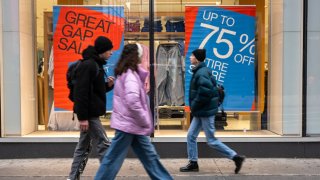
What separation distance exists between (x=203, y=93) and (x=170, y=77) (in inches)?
82.4

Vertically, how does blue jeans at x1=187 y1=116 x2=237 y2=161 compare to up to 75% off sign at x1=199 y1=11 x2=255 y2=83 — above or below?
below

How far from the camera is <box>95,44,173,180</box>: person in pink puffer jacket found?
505 centimetres

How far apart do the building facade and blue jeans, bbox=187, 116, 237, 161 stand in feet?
2.86

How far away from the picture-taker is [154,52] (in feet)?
27.0

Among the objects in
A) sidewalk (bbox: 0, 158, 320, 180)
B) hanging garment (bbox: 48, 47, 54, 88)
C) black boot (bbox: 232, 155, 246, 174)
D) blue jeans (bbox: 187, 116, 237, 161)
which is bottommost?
sidewalk (bbox: 0, 158, 320, 180)

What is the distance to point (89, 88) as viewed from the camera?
5488 millimetres

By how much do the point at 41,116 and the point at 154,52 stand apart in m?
2.32

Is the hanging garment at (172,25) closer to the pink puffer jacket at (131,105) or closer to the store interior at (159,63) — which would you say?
the store interior at (159,63)

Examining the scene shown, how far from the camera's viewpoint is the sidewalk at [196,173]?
6668mm

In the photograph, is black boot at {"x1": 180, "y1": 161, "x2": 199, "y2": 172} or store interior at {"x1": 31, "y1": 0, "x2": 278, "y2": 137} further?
store interior at {"x1": 31, "y1": 0, "x2": 278, "y2": 137}

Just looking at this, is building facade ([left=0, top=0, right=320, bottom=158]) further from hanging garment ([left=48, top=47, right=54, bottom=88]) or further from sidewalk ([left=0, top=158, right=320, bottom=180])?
sidewalk ([left=0, top=158, right=320, bottom=180])

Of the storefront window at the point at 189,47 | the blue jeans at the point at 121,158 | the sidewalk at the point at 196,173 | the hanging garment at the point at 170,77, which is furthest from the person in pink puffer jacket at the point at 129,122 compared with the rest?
the hanging garment at the point at 170,77

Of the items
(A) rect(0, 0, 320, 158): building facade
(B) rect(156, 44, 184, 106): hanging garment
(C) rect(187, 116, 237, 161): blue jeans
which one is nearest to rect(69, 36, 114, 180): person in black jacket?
(C) rect(187, 116, 237, 161): blue jeans

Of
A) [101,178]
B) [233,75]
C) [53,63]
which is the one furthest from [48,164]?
[233,75]
